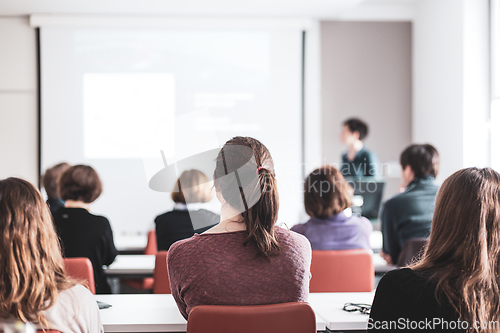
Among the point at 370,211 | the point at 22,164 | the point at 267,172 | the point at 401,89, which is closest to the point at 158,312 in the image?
the point at 267,172

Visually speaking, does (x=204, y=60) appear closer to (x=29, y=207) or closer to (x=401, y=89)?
(x=401, y=89)

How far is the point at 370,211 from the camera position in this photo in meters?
3.69

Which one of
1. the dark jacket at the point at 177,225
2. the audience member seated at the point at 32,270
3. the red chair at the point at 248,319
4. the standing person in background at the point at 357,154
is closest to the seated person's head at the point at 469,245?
the red chair at the point at 248,319

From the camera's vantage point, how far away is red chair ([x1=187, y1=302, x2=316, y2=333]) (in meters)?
1.20

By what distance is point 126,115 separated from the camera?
4.98 metres

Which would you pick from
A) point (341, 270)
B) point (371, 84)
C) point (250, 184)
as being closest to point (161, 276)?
point (341, 270)

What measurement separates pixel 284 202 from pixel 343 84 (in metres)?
1.53

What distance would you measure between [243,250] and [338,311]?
0.53m

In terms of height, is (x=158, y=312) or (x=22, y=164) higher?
(x=22, y=164)

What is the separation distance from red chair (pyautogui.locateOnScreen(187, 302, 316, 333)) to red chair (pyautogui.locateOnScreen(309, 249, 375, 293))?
95cm

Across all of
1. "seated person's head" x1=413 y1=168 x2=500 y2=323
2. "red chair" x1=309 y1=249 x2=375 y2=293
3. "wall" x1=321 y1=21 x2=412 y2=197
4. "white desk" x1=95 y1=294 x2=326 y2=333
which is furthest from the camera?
"wall" x1=321 y1=21 x2=412 y2=197

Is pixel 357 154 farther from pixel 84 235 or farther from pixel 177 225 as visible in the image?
pixel 84 235

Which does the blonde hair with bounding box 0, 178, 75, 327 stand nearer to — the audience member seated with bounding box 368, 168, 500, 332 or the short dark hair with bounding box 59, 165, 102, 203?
the audience member seated with bounding box 368, 168, 500, 332

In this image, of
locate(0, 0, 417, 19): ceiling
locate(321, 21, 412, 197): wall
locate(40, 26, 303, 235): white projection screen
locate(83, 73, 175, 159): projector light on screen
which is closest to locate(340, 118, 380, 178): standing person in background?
locate(321, 21, 412, 197): wall
